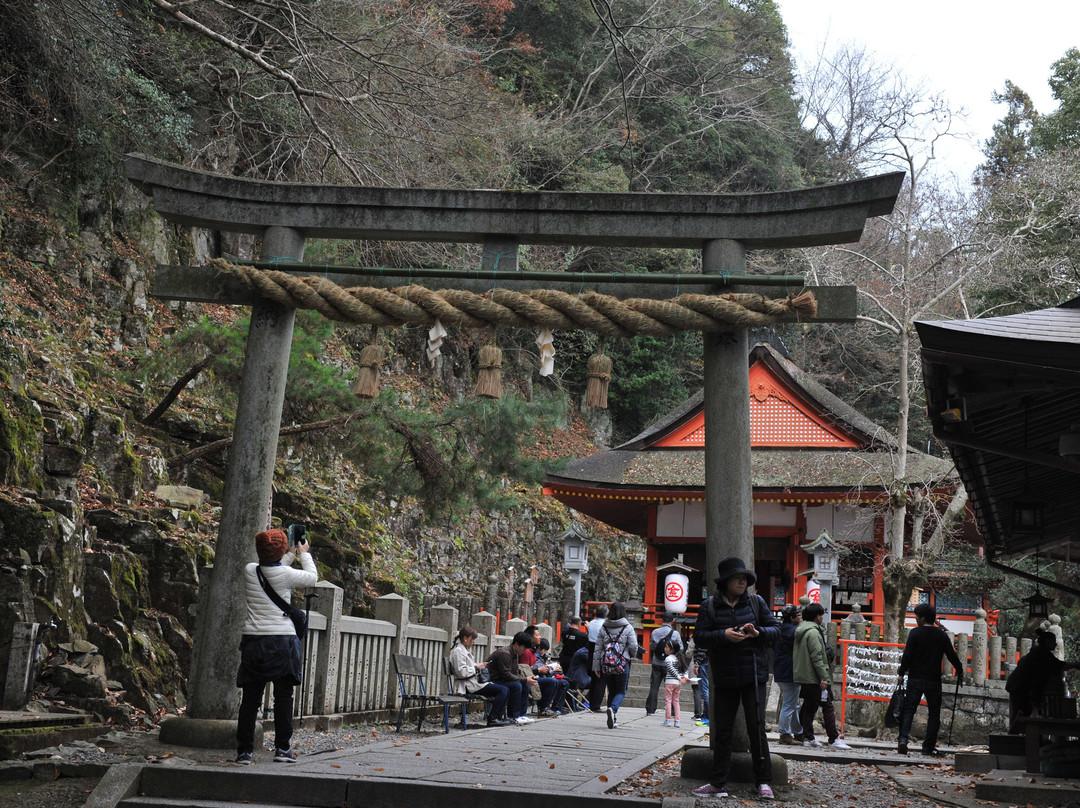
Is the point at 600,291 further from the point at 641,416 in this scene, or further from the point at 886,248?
the point at 641,416

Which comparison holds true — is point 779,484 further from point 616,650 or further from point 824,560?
point 616,650

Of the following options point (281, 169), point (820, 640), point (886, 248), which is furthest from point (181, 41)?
point (886, 248)

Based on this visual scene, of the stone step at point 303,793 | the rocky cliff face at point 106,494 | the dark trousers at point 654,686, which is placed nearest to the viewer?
the stone step at point 303,793

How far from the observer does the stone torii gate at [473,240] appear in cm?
664

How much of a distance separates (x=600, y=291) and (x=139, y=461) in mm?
7452

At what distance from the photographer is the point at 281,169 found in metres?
16.4

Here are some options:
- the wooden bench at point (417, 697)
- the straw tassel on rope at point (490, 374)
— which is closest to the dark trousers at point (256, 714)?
the straw tassel on rope at point (490, 374)

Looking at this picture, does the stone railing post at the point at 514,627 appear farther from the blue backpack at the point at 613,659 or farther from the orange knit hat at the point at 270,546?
the orange knit hat at the point at 270,546

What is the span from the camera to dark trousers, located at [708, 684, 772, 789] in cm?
593

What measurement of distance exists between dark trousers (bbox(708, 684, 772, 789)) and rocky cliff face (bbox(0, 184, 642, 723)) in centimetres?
494

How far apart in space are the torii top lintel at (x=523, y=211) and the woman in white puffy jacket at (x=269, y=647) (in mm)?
2489

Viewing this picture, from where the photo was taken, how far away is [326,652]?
9281 millimetres

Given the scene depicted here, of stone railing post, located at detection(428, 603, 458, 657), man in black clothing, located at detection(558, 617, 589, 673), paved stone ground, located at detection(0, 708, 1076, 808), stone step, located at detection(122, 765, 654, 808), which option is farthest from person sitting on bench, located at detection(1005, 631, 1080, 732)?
man in black clothing, located at detection(558, 617, 589, 673)

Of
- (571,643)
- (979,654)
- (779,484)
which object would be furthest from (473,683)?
(779,484)
